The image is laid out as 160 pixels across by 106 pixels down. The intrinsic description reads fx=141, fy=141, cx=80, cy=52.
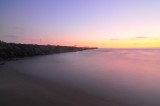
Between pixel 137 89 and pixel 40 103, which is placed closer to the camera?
pixel 40 103

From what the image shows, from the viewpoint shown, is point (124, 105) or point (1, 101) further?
point (124, 105)

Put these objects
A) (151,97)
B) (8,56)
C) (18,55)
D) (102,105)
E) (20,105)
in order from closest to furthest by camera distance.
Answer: (20,105) < (102,105) < (151,97) < (8,56) < (18,55)

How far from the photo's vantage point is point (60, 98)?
4.99m

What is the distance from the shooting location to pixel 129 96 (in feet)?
18.2

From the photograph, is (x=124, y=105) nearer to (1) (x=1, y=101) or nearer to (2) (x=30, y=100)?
(2) (x=30, y=100)

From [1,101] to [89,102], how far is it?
2.80 meters

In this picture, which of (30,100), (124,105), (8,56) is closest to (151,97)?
(124,105)

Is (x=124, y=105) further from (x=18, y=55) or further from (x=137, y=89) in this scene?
(x=18, y=55)

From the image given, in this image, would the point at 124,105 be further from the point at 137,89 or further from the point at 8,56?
the point at 8,56

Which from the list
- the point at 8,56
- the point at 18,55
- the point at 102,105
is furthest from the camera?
the point at 18,55

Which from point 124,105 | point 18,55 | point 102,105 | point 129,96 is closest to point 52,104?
point 102,105

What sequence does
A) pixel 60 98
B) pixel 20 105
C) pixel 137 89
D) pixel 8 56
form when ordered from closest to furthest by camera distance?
1. pixel 20 105
2. pixel 60 98
3. pixel 137 89
4. pixel 8 56

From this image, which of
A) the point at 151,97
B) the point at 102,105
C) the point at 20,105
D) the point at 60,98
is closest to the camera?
the point at 20,105

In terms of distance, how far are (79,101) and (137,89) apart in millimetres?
3188
